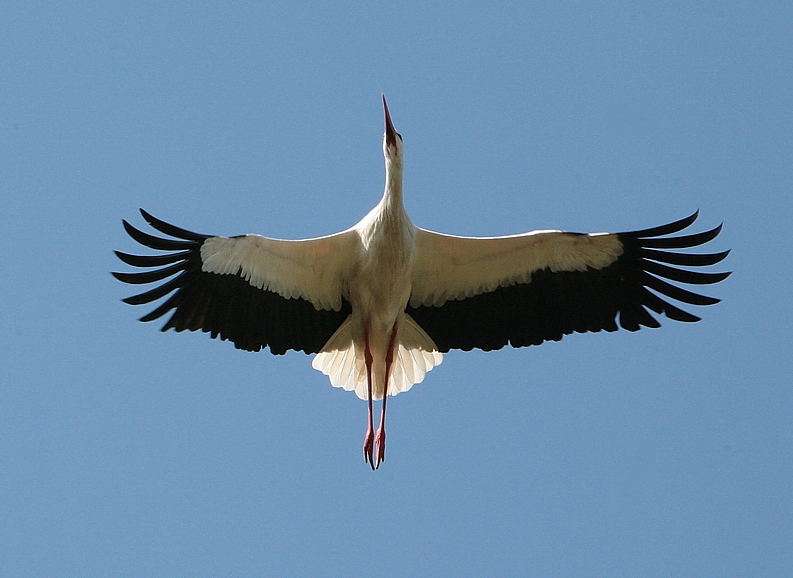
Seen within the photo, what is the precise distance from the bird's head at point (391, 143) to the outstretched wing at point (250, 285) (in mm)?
594

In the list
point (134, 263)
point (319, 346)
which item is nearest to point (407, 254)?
point (319, 346)

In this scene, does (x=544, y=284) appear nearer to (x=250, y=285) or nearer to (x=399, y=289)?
(x=399, y=289)

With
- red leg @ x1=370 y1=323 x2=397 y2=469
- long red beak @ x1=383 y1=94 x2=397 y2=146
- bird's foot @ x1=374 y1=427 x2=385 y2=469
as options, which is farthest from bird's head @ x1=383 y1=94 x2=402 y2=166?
bird's foot @ x1=374 y1=427 x2=385 y2=469

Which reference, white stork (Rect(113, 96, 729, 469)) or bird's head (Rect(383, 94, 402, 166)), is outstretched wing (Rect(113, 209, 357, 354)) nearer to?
white stork (Rect(113, 96, 729, 469))

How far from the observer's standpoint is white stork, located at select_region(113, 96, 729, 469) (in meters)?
8.95

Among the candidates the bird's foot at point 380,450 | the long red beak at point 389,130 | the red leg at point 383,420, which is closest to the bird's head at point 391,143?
the long red beak at point 389,130

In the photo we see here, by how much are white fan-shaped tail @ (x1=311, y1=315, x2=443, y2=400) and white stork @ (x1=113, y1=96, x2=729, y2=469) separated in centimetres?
1

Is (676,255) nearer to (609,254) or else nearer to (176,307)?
(609,254)

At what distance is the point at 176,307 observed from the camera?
8.85 meters

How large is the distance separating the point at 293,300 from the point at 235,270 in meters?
0.55

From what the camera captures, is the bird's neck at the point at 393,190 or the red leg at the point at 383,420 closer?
the bird's neck at the point at 393,190

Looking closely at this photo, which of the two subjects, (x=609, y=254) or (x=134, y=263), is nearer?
(x=134, y=263)

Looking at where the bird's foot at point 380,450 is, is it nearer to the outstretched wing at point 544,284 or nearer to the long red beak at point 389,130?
the outstretched wing at point 544,284

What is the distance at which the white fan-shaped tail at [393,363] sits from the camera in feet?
31.8
